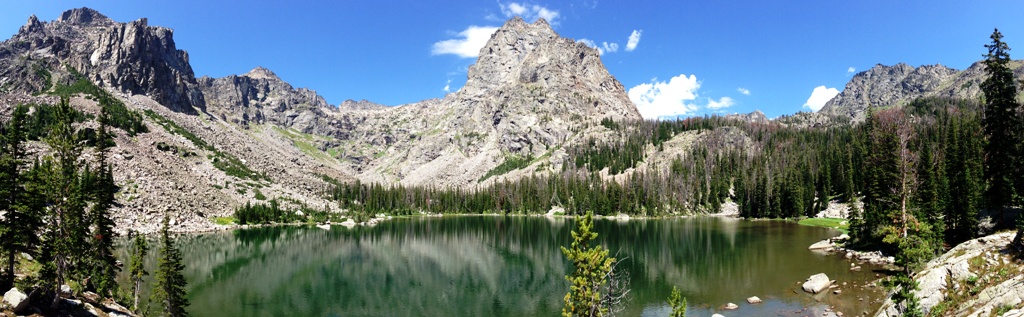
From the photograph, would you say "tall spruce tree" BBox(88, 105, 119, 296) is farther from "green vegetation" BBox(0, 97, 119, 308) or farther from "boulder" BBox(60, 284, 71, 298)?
"boulder" BBox(60, 284, 71, 298)

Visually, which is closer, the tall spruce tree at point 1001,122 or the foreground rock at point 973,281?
the foreground rock at point 973,281

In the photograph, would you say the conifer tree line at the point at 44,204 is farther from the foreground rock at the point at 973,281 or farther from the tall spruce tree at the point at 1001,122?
the tall spruce tree at the point at 1001,122

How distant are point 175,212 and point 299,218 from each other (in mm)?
39337

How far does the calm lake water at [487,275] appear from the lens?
1766 inches

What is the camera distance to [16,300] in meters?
23.4

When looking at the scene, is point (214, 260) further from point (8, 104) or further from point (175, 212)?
point (8, 104)

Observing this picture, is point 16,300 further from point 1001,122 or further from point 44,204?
point 1001,122

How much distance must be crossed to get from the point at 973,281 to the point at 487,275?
49.8 m

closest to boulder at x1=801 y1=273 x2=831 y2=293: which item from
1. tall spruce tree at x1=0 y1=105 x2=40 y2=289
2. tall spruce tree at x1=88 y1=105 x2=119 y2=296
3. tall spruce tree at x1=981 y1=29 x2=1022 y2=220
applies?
tall spruce tree at x1=981 y1=29 x2=1022 y2=220

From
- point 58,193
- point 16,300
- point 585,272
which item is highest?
point 58,193

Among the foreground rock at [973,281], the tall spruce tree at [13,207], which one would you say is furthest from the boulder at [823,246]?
the tall spruce tree at [13,207]

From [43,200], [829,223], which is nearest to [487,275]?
[43,200]

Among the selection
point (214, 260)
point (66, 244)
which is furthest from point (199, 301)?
point (214, 260)

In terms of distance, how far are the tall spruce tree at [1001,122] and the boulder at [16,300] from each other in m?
71.5
